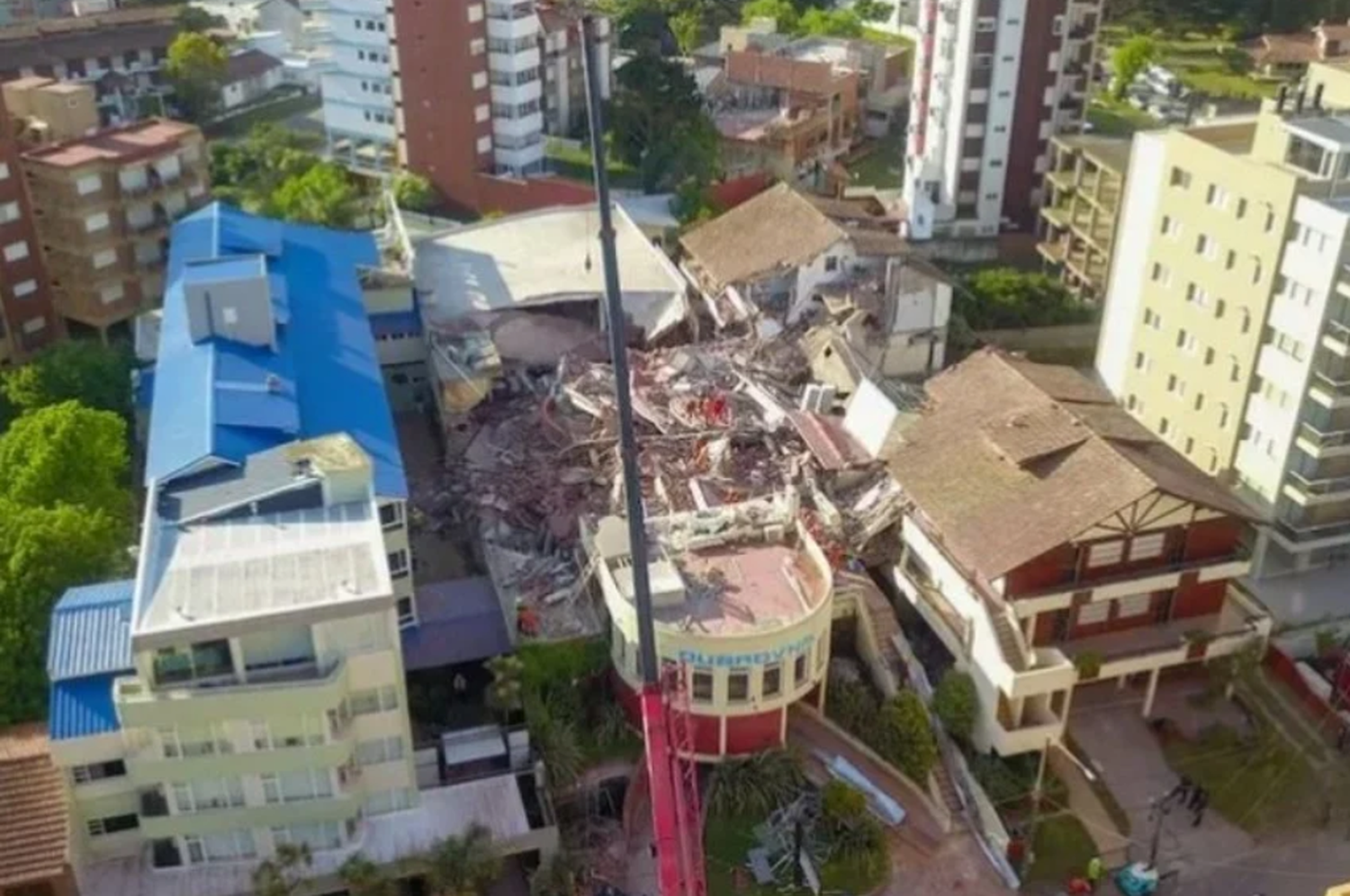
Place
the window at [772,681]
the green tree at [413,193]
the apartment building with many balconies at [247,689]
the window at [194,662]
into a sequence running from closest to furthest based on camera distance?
the window at [194,662], the apartment building with many balconies at [247,689], the window at [772,681], the green tree at [413,193]

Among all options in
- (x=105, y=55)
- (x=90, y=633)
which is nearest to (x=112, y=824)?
(x=90, y=633)

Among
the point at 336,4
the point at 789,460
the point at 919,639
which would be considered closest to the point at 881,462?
the point at 789,460

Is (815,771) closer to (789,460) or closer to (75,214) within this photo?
(789,460)

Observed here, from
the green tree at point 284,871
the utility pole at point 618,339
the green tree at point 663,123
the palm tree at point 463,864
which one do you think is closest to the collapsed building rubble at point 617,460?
the palm tree at point 463,864

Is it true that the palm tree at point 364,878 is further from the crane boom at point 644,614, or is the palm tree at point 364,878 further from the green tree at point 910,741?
the green tree at point 910,741

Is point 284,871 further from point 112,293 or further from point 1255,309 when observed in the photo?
point 112,293

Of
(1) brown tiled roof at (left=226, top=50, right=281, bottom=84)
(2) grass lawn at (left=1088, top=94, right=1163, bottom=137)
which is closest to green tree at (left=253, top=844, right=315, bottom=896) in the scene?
(2) grass lawn at (left=1088, top=94, right=1163, bottom=137)
